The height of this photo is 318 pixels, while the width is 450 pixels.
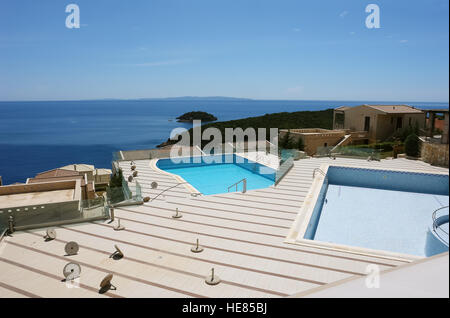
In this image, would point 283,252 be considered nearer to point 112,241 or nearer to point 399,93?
point 112,241

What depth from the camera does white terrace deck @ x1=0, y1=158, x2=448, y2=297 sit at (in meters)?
5.21

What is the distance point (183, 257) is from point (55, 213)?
386cm

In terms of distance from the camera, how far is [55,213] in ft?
26.0

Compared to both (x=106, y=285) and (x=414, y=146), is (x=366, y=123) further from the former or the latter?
(x=106, y=285)

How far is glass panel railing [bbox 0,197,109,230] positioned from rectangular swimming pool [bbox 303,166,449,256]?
18.0 ft

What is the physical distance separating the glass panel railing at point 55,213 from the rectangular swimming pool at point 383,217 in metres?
5.48

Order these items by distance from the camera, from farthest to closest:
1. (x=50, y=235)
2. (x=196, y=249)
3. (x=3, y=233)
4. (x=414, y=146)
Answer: (x=3, y=233)
(x=50, y=235)
(x=196, y=249)
(x=414, y=146)

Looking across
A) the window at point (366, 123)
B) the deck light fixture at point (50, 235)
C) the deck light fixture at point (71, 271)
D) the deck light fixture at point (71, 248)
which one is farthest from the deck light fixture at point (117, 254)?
the window at point (366, 123)

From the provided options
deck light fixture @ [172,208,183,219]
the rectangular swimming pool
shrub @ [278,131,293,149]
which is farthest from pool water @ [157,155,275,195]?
the rectangular swimming pool

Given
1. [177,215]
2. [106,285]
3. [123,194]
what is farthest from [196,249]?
[123,194]

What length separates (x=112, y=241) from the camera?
23.0ft

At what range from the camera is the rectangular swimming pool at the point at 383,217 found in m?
4.18

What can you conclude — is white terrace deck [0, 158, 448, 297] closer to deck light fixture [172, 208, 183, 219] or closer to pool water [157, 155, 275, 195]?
deck light fixture [172, 208, 183, 219]

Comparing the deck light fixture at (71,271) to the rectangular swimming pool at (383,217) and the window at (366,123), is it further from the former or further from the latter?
the window at (366,123)
